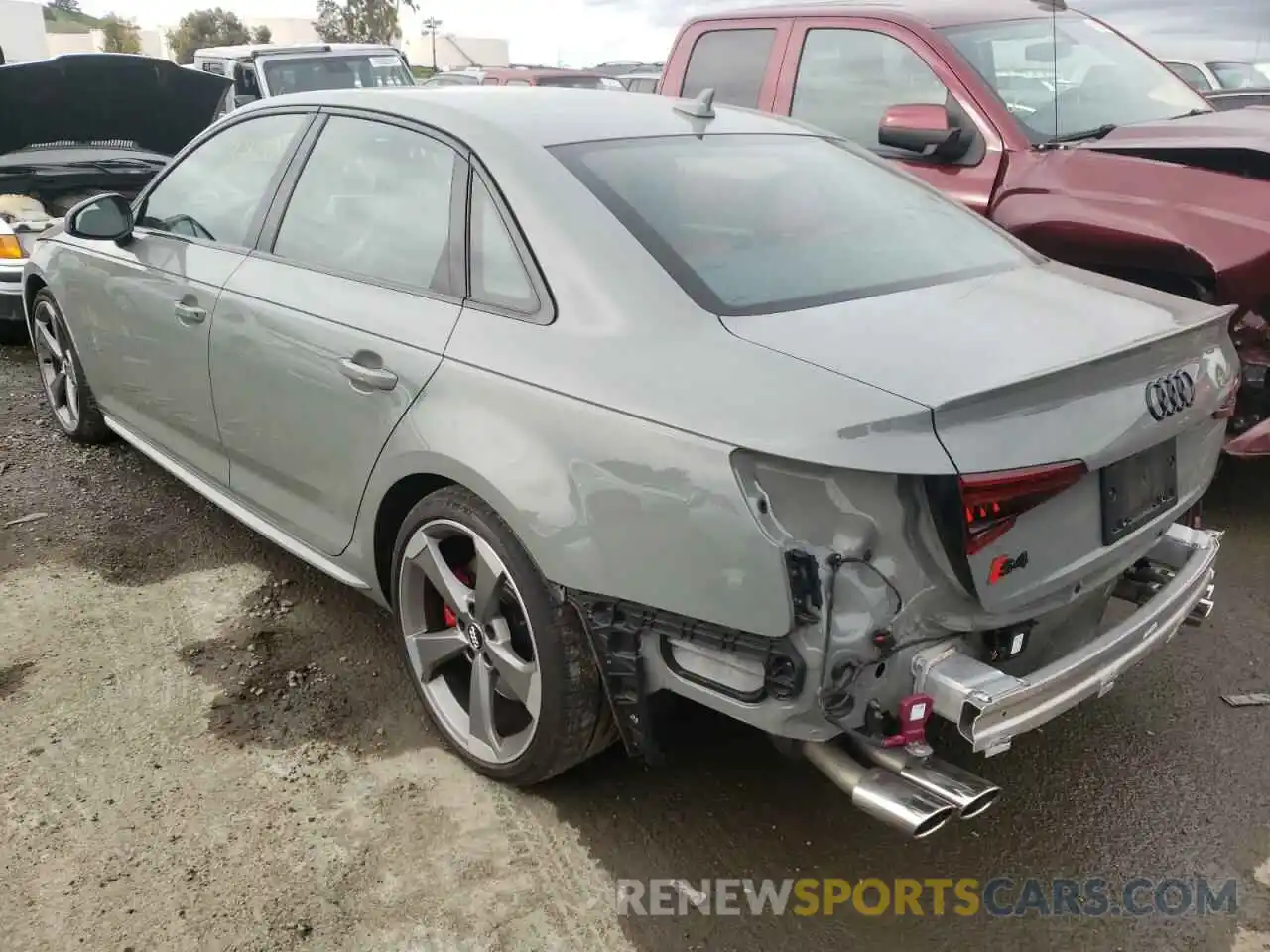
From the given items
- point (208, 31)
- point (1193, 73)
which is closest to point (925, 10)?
point (1193, 73)

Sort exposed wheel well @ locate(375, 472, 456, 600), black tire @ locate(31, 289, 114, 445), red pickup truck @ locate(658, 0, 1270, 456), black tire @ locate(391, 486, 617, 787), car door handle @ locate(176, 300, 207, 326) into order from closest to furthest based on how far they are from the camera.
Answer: black tire @ locate(391, 486, 617, 787) → exposed wheel well @ locate(375, 472, 456, 600) → car door handle @ locate(176, 300, 207, 326) → red pickup truck @ locate(658, 0, 1270, 456) → black tire @ locate(31, 289, 114, 445)

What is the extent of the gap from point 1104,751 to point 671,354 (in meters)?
1.71

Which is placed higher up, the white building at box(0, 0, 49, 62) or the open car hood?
the white building at box(0, 0, 49, 62)

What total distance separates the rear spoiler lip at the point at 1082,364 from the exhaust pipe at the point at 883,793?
70cm

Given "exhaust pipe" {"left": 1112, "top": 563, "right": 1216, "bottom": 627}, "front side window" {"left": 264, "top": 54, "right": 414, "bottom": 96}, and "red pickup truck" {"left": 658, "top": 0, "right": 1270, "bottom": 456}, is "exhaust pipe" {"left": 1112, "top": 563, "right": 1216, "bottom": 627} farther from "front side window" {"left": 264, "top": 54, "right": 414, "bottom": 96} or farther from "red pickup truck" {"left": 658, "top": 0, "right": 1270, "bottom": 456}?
"front side window" {"left": 264, "top": 54, "right": 414, "bottom": 96}

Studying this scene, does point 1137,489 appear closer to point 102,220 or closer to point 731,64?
point 102,220

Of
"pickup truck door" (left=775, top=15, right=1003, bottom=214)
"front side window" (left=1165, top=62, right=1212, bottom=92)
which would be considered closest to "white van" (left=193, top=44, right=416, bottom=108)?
"pickup truck door" (left=775, top=15, right=1003, bottom=214)

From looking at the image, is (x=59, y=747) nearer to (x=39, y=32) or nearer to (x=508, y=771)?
(x=508, y=771)

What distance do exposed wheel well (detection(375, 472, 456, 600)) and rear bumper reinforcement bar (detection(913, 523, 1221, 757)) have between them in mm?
1238

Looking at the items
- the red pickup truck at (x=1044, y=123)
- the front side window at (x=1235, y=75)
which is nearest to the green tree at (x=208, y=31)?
the front side window at (x=1235, y=75)

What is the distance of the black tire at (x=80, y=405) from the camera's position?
464 centimetres

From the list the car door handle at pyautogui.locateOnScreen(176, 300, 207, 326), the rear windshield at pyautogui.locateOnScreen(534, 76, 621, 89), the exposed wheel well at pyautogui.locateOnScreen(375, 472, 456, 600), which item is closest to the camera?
the exposed wheel well at pyautogui.locateOnScreen(375, 472, 456, 600)

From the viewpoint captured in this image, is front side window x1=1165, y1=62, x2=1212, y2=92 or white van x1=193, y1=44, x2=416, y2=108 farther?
white van x1=193, y1=44, x2=416, y2=108

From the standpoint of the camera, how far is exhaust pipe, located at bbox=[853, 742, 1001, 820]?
2.00m
